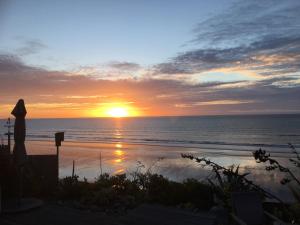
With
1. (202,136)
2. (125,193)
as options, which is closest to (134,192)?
(125,193)

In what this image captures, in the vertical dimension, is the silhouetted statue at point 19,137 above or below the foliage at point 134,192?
above

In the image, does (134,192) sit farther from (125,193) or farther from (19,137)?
(19,137)

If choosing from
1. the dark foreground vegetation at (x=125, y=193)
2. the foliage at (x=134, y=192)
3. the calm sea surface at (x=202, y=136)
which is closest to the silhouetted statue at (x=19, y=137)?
the dark foreground vegetation at (x=125, y=193)

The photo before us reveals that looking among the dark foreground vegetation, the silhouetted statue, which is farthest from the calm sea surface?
the silhouetted statue

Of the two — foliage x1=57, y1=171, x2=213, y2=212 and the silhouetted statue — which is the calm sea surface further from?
the silhouetted statue

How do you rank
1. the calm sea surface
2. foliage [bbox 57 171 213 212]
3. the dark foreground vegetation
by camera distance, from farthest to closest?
the calm sea surface < foliage [bbox 57 171 213 212] < the dark foreground vegetation

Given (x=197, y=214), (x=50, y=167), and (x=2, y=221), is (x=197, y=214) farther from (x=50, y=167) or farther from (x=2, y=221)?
(x=50, y=167)

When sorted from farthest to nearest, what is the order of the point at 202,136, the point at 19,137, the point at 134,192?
1. the point at 202,136
2. the point at 134,192
3. the point at 19,137

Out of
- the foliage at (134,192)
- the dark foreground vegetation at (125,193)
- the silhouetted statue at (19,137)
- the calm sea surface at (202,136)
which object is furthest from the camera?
the calm sea surface at (202,136)

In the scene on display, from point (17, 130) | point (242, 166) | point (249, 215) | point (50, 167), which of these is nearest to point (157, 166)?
point (242, 166)

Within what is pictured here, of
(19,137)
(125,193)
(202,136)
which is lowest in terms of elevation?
(202,136)

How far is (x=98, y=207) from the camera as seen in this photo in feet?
27.2

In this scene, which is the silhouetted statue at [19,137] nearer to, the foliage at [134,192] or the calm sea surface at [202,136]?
the foliage at [134,192]

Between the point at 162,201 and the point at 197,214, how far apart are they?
5.30 ft
